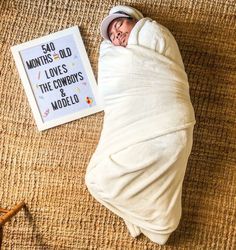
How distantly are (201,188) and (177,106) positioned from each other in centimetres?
30

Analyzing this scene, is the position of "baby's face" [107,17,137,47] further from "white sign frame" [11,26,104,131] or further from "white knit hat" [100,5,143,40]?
"white sign frame" [11,26,104,131]

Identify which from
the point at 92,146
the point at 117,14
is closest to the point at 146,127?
the point at 92,146

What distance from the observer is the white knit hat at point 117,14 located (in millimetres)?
1164

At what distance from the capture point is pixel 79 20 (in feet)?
4.22

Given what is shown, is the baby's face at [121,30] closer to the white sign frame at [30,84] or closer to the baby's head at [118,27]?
the baby's head at [118,27]

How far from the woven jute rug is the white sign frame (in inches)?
0.6

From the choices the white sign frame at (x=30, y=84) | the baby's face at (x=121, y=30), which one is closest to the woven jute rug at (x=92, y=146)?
the white sign frame at (x=30, y=84)

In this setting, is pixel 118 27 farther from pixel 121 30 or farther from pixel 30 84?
pixel 30 84

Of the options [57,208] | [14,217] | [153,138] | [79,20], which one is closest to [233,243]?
[153,138]

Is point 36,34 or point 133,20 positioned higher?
point 133,20

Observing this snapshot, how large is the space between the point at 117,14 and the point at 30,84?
0.35 meters

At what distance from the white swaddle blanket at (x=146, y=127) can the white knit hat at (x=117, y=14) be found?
0.05 meters

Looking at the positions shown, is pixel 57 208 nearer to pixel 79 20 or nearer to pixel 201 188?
pixel 201 188

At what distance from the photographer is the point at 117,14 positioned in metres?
1.16
